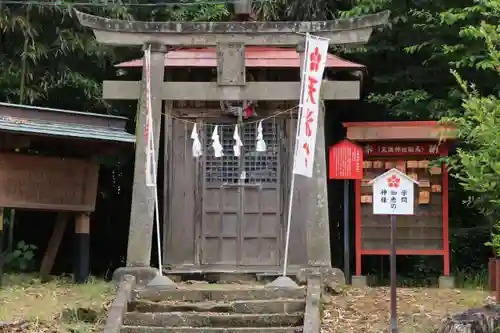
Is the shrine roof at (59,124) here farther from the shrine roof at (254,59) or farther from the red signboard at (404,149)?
the red signboard at (404,149)

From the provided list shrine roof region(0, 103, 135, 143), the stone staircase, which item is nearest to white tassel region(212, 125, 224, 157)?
shrine roof region(0, 103, 135, 143)

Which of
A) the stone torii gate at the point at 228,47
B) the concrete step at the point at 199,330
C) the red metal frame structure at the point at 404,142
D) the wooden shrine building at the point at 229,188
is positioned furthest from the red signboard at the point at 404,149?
the concrete step at the point at 199,330

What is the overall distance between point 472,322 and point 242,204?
194 inches

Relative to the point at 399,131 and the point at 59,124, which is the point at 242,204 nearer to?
the point at 399,131

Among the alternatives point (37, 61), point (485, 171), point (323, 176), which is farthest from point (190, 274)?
point (37, 61)

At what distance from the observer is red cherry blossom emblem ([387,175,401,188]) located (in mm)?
9242

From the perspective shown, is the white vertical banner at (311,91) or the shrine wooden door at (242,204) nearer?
the white vertical banner at (311,91)

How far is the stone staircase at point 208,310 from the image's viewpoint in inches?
348

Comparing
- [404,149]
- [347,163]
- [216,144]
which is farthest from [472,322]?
[216,144]

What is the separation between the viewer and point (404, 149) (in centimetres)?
1234

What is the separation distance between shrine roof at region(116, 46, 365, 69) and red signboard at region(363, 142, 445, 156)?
1.37 meters

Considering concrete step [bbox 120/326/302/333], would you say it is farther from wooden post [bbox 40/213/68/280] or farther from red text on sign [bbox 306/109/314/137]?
wooden post [bbox 40/213/68/280]

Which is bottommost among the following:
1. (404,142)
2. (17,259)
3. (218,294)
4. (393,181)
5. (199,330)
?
(199,330)

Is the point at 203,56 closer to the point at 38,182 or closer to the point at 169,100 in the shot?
the point at 169,100
